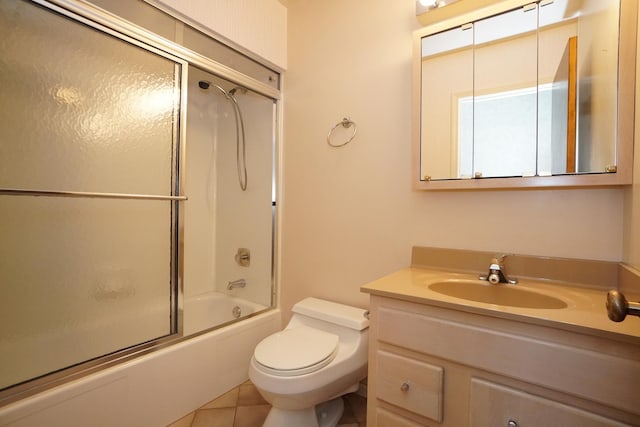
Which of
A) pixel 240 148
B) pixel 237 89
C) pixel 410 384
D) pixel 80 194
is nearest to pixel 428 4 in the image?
pixel 237 89

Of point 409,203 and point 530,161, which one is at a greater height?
point 530,161

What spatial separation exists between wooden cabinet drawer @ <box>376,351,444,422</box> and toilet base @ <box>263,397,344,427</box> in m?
0.42

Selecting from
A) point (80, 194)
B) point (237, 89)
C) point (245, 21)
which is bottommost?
point (80, 194)

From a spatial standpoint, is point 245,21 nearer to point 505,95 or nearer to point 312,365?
point 505,95

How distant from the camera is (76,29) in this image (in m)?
1.25

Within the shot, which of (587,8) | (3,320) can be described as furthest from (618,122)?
(3,320)

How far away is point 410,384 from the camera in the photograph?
3.33 ft

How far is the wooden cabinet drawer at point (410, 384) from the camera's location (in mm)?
964

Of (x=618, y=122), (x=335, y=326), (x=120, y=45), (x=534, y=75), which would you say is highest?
(x=120, y=45)

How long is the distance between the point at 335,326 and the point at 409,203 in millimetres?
739

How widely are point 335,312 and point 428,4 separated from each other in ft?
5.12

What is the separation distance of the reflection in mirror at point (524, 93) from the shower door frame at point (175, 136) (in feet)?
3.71

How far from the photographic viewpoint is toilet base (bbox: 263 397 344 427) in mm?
1271

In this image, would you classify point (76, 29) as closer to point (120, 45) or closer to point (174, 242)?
point (120, 45)
